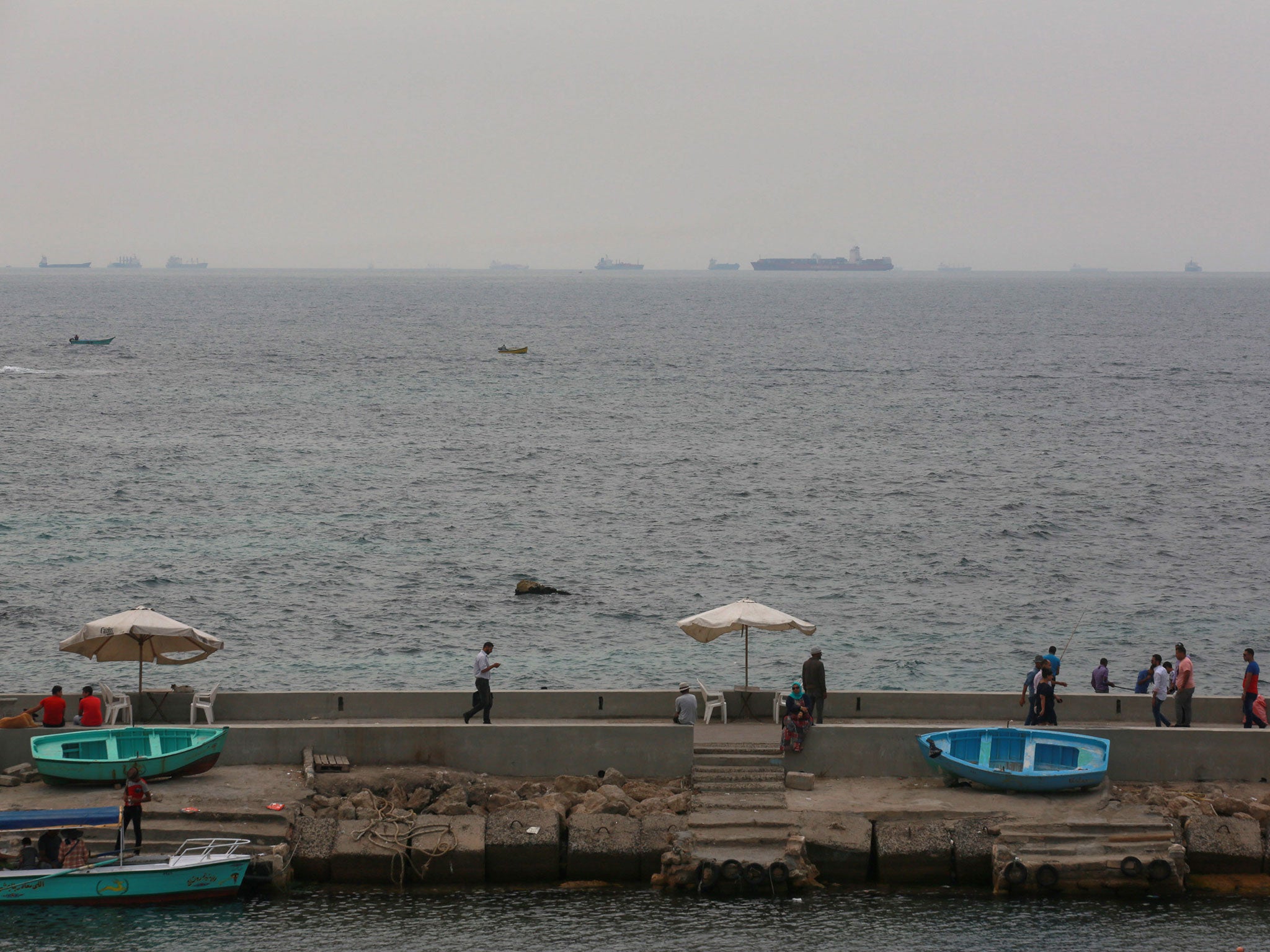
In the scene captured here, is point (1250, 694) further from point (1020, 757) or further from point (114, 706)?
point (114, 706)

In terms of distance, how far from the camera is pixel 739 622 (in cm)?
2427

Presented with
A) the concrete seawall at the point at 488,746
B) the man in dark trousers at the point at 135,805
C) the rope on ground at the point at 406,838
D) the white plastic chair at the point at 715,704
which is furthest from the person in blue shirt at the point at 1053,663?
the man in dark trousers at the point at 135,805

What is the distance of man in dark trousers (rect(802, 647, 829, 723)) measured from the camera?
Answer: 918 inches

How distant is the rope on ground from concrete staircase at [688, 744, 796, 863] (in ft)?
11.7

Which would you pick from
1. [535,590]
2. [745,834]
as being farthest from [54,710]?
[535,590]

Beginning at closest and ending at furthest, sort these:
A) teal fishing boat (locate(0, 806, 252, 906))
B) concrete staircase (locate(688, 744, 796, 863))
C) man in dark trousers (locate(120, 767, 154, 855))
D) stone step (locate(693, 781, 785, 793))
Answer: teal fishing boat (locate(0, 806, 252, 906)) → man in dark trousers (locate(120, 767, 154, 855)) → concrete staircase (locate(688, 744, 796, 863)) → stone step (locate(693, 781, 785, 793))

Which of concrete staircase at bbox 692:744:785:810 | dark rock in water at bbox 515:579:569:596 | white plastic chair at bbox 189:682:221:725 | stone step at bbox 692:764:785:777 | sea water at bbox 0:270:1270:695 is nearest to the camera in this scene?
concrete staircase at bbox 692:744:785:810

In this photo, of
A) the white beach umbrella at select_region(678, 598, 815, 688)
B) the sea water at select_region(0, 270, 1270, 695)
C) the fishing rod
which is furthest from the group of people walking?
the fishing rod

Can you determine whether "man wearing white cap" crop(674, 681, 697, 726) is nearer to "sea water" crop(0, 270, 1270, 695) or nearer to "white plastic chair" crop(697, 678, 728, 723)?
"white plastic chair" crop(697, 678, 728, 723)

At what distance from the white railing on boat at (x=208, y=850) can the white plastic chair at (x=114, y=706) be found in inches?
154

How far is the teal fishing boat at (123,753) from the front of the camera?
2158 centimetres

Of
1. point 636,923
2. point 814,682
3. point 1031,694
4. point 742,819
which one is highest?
point 814,682

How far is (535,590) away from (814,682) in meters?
22.3

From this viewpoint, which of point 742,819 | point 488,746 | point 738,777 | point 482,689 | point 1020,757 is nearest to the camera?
point 742,819
